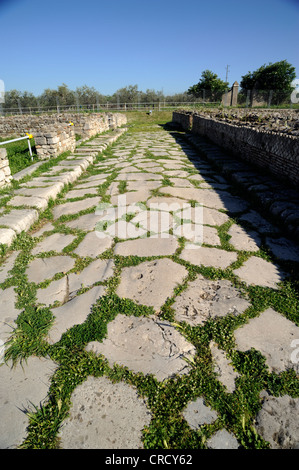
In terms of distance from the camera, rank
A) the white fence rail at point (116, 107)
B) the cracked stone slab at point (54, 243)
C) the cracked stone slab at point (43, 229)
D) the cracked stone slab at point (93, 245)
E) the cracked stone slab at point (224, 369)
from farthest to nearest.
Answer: the white fence rail at point (116, 107), the cracked stone slab at point (43, 229), the cracked stone slab at point (54, 243), the cracked stone slab at point (93, 245), the cracked stone slab at point (224, 369)

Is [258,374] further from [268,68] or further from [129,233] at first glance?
[268,68]

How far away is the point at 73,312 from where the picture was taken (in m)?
1.80

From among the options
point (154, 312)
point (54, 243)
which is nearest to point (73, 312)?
point (154, 312)

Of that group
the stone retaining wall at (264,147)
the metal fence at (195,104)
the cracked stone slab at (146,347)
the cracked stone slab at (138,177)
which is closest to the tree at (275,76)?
the metal fence at (195,104)

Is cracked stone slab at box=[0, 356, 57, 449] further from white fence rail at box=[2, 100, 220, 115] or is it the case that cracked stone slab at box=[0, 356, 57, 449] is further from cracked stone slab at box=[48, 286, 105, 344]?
white fence rail at box=[2, 100, 220, 115]

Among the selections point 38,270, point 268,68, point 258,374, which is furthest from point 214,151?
point 268,68

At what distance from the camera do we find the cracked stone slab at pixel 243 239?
254 cm

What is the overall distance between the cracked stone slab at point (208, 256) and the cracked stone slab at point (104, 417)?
4.13 ft

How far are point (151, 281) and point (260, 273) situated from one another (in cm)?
92

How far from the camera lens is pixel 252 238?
2693 mm

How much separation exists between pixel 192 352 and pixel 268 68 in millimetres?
43740

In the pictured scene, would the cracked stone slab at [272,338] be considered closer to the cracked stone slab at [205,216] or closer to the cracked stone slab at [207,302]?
the cracked stone slab at [207,302]
